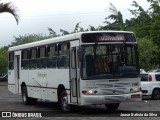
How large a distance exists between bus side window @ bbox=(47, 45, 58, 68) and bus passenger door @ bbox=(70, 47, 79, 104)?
1851 millimetres

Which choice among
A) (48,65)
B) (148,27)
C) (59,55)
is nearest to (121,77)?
(59,55)

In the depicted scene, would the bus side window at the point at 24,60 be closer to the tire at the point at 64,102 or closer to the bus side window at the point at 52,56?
the bus side window at the point at 52,56

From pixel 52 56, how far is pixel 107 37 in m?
3.43

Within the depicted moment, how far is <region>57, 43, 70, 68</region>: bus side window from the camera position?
60.9 feet

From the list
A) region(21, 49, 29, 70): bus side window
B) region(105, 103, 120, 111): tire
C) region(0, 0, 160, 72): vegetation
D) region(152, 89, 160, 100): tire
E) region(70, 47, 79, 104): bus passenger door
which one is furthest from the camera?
region(0, 0, 160, 72): vegetation

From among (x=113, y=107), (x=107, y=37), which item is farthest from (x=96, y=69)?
(x=113, y=107)

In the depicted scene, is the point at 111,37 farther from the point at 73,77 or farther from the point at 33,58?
the point at 33,58

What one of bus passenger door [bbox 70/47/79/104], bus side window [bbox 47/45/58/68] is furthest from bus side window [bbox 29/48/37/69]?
bus passenger door [bbox 70/47/79/104]

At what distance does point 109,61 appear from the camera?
17312mm

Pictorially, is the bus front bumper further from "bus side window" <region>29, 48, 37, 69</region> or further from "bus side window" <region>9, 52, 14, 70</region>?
"bus side window" <region>9, 52, 14, 70</region>

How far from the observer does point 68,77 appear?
1827 cm

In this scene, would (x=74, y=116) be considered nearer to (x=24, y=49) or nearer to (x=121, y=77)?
(x=121, y=77)

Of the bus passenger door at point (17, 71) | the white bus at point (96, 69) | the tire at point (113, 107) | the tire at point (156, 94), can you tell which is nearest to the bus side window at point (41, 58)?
the white bus at point (96, 69)

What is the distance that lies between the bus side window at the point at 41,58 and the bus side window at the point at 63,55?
1.87m
